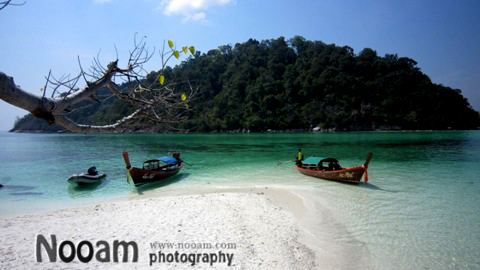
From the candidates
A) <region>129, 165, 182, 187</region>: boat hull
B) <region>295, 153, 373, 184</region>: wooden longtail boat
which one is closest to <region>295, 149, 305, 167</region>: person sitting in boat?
<region>295, 153, 373, 184</region>: wooden longtail boat

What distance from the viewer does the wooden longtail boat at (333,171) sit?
11.5m

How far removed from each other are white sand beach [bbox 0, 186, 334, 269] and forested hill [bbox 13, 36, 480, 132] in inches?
2486

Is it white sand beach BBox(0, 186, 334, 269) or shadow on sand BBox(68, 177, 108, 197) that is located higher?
white sand beach BBox(0, 186, 334, 269)

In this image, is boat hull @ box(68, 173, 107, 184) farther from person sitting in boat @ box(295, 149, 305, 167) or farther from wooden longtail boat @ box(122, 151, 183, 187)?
person sitting in boat @ box(295, 149, 305, 167)

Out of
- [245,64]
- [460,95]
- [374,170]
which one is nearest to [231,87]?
[245,64]

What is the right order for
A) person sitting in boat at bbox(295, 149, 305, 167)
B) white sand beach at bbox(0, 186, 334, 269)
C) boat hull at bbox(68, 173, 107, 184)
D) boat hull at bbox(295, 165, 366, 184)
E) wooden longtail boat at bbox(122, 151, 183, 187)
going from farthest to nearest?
person sitting in boat at bbox(295, 149, 305, 167) → boat hull at bbox(68, 173, 107, 184) → wooden longtail boat at bbox(122, 151, 183, 187) → boat hull at bbox(295, 165, 366, 184) → white sand beach at bbox(0, 186, 334, 269)

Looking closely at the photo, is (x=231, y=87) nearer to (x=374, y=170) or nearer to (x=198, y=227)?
(x=374, y=170)

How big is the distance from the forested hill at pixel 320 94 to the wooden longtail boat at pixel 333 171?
5889 centimetres

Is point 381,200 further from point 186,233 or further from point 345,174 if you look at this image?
point 186,233

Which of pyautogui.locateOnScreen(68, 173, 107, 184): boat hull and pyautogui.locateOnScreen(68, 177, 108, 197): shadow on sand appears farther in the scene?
pyautogui.locateOnScreen(68, 173, 107, 184): boat hull

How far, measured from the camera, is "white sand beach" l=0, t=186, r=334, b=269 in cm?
479

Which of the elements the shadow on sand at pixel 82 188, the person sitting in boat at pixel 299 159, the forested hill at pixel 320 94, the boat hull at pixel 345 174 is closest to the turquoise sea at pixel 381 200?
the shadow on sand at pixel 82 188

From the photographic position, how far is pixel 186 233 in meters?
6.08

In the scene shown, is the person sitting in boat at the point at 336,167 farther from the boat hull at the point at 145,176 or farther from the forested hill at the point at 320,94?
the forested hill at the point at 320,94
